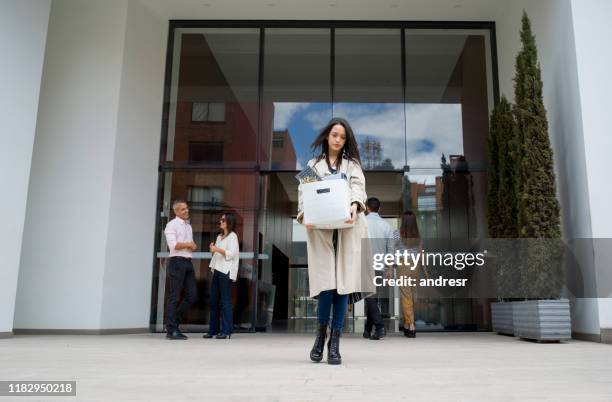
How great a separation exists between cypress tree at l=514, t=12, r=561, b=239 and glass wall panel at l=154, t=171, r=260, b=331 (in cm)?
345

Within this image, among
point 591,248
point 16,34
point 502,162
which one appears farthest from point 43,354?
point 502,162

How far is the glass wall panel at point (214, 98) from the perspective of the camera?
735 centimetres

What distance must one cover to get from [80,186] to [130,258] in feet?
3.55

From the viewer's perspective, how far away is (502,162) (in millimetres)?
6520

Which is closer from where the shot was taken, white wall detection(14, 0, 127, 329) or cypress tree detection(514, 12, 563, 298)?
cypress tree detection(514, 12, 563, 298)

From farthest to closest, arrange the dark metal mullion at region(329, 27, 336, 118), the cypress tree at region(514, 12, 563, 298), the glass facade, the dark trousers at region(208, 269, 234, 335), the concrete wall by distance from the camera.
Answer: the dark metal mullion at region(329, 27, 336, 118), the glass facade, the concrete wall, the dark trousers at region(208, 269, 234, 335), the cypress tree at region(514, 12, 563, 298)

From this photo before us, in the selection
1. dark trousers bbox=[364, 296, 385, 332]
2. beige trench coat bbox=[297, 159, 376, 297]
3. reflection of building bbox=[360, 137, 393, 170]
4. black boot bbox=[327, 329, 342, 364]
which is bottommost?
black boot bbox=[327, 329, 342, 364]

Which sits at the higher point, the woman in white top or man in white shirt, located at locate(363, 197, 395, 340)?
man in white shirt, located at locate(363, 197, 395, 340)

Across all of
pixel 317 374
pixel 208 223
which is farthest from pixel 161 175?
pixel 317 374

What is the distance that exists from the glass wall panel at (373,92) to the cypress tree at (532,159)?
2.02 m

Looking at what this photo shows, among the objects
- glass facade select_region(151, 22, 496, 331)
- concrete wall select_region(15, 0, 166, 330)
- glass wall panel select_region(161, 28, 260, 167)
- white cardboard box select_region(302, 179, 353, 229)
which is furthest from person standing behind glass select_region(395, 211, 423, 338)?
white cardboard box select_region(302, 179, 353, 229)

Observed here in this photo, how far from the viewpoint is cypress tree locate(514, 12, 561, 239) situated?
5277mm

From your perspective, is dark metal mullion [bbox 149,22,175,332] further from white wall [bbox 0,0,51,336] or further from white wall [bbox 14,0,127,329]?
white wall [bbox 0,0,51,336]

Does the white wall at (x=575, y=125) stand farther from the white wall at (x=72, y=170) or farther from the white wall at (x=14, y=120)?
the white wall at (x=14, y=120)
